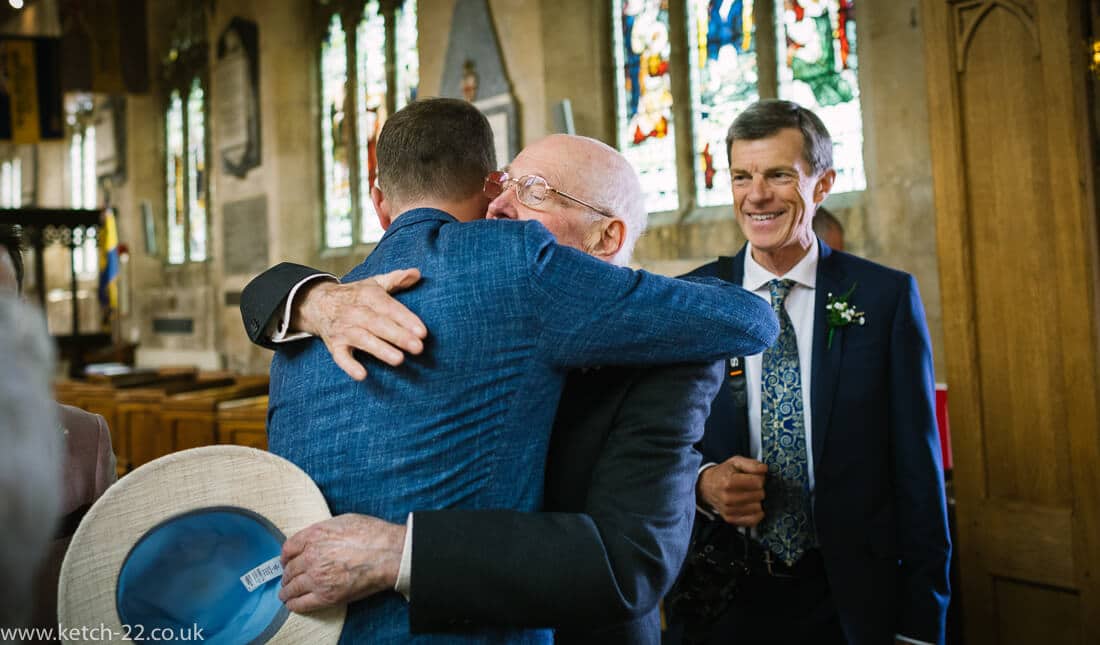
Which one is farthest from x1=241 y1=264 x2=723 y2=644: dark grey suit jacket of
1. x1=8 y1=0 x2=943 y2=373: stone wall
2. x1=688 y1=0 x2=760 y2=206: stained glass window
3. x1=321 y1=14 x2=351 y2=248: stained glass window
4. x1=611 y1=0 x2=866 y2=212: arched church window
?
x1=321 y1=14 x2=351 y2=248: stained glass window

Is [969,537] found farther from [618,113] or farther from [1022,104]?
[618,113]

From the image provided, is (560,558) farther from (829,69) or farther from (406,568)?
(829,69)

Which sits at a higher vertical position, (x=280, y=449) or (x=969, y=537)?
(x=280, y=449)

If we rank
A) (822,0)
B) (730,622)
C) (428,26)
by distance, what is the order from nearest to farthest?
(730,622) < (822,0) < (428,26)

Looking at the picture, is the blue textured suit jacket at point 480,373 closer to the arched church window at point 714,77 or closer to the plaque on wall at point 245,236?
the arched church window at point 714,77

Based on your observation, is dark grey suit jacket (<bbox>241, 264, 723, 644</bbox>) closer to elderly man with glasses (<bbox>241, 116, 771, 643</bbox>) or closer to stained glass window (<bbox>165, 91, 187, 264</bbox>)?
elderly man with glasses (<bbox>241, 116, 771, 643</bbox>)

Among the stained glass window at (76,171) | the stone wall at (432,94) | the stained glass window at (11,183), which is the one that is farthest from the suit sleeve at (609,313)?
the stained glass window at (11,183)

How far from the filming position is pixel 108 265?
1247 centimetres

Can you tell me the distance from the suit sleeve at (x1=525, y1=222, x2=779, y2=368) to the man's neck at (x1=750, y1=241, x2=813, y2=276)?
0.96 metres

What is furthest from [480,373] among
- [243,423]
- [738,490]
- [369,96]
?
[369,96]

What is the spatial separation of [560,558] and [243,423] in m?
6.32

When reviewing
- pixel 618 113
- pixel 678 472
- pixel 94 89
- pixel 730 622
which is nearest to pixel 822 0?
pixel 618 113

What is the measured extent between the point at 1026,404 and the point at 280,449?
2.20 metres

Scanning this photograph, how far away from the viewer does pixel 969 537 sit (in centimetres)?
266
